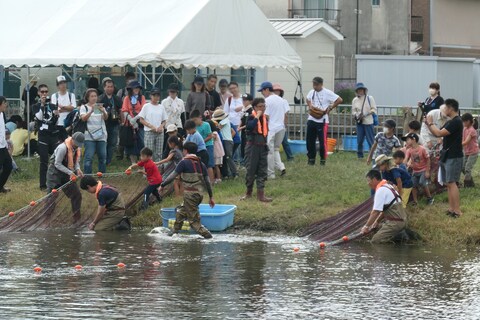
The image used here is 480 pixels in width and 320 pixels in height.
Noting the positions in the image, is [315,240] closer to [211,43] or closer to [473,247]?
[473,247]

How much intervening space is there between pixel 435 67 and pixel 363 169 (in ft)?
61.0

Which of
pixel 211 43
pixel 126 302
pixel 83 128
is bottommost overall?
pixel 126 302

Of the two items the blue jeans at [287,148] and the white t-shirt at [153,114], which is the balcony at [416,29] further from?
the white t-shirt at [153,114]

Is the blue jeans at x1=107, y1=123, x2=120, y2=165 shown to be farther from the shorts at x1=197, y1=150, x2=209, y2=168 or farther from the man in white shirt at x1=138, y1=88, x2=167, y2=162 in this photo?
the shorts at x1=197, y1=150, x2=209, y2=168

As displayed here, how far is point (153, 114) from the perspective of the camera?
74.5ft

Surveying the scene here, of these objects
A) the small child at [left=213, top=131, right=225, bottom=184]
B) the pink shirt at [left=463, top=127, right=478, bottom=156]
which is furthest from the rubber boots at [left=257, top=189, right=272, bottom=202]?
the pink shirt at [left=463, top=127, right=478, bottom=156]

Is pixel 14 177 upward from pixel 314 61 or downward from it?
downward

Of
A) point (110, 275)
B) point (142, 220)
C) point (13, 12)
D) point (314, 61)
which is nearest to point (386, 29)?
point (314, 61)

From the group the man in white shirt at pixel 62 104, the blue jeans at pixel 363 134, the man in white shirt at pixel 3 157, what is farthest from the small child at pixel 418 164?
the man in white shirt at pixel 3 157

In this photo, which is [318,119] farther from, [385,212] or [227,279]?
[227,279]

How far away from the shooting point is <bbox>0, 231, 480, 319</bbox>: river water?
1264cm

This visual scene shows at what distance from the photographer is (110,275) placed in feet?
48.9

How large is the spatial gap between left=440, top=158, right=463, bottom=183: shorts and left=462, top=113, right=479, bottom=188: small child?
4.73ft

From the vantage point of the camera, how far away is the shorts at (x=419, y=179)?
1891cm
